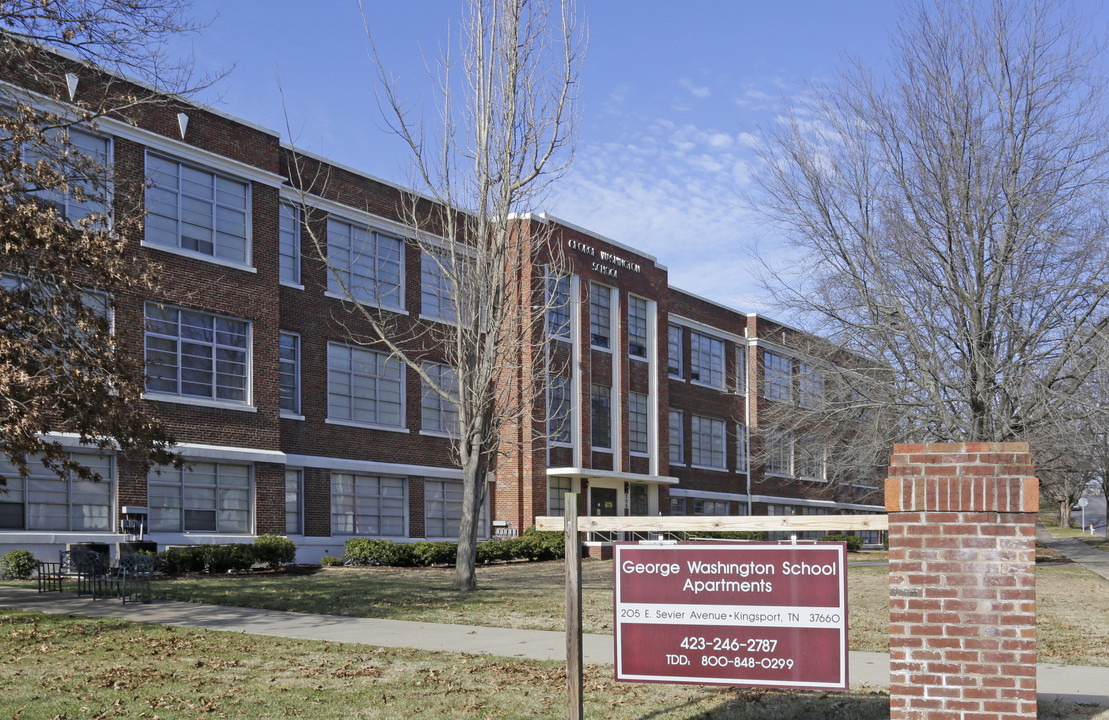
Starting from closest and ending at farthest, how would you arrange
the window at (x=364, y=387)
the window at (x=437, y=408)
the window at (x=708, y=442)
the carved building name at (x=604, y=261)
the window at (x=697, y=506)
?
the window at (x=364, y=387)
the window at (x=437, y=408)
the carved building name at (x=604, y=261)
the window at (x=697, y=506)
the window at (x=708, y=442)

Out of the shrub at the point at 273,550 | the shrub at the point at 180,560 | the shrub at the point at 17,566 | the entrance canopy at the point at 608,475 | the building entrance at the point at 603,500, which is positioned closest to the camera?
the shrub at the point at 17,566

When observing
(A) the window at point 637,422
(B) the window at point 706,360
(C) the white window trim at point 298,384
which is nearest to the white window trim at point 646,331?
(A) the window at point 637,422

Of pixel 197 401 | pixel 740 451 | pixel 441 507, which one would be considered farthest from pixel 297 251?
pixel 740 451

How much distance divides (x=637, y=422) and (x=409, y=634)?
96.2 feet

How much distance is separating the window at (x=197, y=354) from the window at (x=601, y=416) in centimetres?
1551

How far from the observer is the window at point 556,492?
3769 cm

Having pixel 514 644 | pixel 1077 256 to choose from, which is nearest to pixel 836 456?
pixel 1077 256

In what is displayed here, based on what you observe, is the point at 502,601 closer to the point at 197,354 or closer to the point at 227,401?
the point at 227,401

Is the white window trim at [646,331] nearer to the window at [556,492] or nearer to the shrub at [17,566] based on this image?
the window at [556,492]

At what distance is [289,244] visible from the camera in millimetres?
30469

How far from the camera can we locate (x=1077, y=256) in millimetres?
23875

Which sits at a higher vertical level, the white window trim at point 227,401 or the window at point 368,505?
the white window trim at point 227,401

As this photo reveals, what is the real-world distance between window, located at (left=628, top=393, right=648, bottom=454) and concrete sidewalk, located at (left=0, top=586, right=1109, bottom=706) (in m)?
26.8

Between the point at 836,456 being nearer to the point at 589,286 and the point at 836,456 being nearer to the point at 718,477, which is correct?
the point at 589,286
